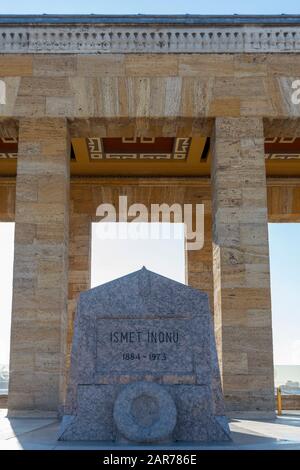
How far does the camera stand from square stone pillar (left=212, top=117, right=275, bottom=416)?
11.5m

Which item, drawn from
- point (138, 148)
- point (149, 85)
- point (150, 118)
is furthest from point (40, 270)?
point (138, 148)

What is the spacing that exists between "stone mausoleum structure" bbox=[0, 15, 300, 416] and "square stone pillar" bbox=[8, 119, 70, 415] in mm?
19

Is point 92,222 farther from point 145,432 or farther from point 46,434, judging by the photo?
point 145,432

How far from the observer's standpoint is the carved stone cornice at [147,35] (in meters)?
12.6

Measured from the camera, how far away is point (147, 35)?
12625 millimetres

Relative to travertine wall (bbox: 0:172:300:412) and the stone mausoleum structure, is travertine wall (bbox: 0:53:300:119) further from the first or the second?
travertine wall (bbox: 0:172:300:412)

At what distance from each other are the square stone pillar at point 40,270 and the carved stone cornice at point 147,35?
1.54 m

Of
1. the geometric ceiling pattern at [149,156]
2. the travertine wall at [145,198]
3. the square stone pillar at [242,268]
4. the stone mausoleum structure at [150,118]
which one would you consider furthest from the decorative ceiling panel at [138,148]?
the square stone pillar at [242,268]

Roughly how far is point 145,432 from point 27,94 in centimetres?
806

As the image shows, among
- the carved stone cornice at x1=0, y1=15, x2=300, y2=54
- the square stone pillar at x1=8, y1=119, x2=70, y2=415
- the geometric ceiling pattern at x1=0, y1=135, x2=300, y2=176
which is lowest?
the square stone pillar at x1=8, y1=119, x2=70, y2=415

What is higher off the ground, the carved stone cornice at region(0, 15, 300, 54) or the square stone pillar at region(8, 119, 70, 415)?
the carved stone cornice at region(0, 15, 300, 54)

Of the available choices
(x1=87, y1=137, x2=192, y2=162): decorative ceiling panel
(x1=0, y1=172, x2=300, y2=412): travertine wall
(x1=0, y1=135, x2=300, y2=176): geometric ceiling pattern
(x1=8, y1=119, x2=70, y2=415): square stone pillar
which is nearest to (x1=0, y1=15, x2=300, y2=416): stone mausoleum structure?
(x1=8, y1=119, x2=70, y2=415): square stone pillar

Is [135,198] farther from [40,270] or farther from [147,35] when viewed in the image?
[40,270]

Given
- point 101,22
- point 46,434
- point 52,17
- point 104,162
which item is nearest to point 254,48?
point 101,22
